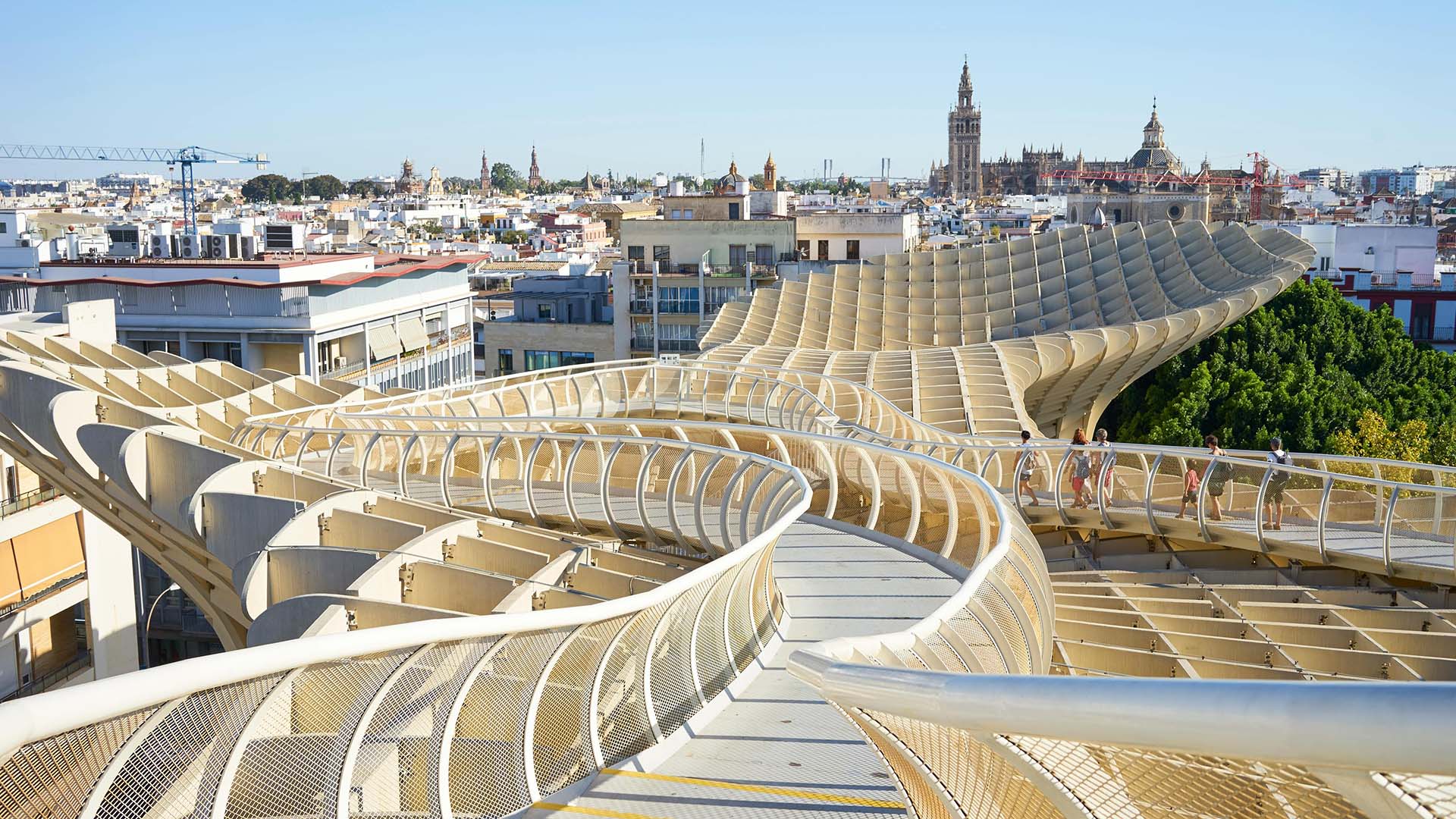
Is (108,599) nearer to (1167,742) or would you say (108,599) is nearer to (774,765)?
(774,765)

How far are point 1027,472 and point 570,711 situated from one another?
1228 centimetres

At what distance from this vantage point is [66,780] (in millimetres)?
4504

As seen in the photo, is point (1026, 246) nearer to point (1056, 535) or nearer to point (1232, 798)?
point (1056, 535)

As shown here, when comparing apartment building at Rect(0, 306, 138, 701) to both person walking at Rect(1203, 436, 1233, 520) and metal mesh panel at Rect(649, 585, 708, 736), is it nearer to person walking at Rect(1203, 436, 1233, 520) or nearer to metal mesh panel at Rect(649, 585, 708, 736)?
metal mesh panel at Rect(649, 585, 708, 736)

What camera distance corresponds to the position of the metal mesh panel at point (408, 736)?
5684mm

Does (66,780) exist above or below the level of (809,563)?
above

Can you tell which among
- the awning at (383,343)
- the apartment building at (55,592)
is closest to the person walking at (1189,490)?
the apartment building at (55,592)

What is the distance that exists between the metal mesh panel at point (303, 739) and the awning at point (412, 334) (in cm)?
3752

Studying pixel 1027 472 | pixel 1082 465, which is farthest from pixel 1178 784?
pixel 1027 472

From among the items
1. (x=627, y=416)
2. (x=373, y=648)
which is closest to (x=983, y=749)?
(x=373, y=648)

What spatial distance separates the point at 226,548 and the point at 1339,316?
131 ft

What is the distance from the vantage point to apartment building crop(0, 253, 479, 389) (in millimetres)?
36500

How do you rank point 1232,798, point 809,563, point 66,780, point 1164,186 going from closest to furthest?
1. point 1232,798
2. point 66,780
3. point 809,563
4. point 1164,186

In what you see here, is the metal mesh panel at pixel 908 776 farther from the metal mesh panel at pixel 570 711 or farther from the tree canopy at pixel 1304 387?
the tree canopy at pixel 1304 387
